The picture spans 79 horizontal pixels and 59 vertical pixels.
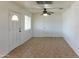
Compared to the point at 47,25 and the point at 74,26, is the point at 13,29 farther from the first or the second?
the point at 47,25

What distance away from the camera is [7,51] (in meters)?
4.86

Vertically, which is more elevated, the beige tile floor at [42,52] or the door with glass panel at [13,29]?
the door with glass panel at [13,29]

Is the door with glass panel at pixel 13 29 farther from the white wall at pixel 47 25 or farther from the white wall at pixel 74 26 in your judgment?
the white wall at pixel 47 25

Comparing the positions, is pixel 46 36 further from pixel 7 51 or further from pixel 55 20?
pixel 7 51

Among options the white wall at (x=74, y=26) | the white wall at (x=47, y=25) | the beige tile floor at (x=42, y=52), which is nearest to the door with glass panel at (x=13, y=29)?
the beige tile floor at (x=42, y=52)

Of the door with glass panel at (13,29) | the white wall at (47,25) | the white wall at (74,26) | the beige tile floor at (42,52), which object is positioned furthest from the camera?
the white wall at (47,25)

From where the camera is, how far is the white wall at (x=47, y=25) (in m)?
10.6

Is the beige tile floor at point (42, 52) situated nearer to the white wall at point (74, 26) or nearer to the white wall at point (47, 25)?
the white wall at point (74, 26)

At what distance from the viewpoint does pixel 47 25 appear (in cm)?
1067

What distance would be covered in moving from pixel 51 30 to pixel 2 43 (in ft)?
22.0

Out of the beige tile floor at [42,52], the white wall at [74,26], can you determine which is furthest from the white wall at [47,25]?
the beige tile floor at [42,52]

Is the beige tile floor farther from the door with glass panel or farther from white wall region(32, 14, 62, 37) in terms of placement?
white wall region(32, 14, 62, 37)

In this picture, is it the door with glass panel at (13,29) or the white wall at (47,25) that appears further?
the white wall at (47,25)

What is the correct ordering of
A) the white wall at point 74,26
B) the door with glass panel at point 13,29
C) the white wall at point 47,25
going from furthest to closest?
the white wall at point 47,25 → the door with glass panel at point 13,29 → the white wall at point 74,26
